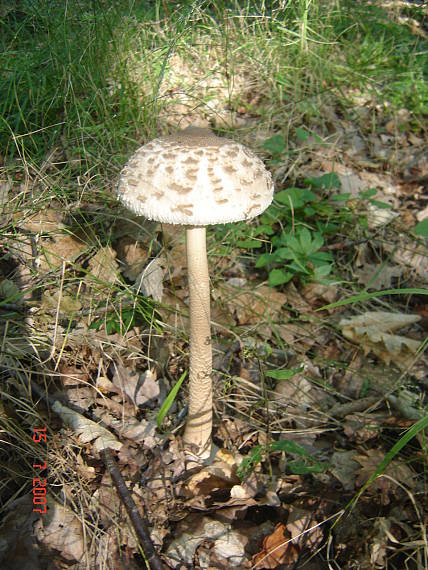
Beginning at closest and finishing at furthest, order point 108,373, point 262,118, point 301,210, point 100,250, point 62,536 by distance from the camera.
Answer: point 62,536 → point 108,373 → point 100,250 → point 301,210 → point 262,118

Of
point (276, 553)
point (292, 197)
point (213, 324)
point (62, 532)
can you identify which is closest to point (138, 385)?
point (213, 324)

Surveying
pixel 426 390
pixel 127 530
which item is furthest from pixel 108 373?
pixel 426 390

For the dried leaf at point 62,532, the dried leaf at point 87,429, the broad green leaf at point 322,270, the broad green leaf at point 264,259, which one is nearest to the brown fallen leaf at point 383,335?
the broad green leaf at point 322,270

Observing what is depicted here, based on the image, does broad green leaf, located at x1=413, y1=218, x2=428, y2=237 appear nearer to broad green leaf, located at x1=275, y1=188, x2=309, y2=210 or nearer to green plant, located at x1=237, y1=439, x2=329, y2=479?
broad green leaf, located at x1=275, y1=188, x2=309, y2=210

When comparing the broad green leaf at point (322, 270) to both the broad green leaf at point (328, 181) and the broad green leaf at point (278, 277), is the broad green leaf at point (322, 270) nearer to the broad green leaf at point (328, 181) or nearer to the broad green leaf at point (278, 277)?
the broad green leaf at point (278, 277)

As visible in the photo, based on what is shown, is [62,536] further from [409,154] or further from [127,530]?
[409,154]
